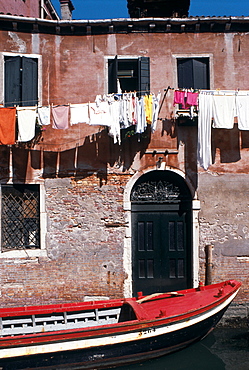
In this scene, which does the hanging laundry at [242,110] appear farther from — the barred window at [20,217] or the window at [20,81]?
the barred window at [20,217]

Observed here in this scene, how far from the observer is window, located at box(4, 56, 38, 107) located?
870 centimetres

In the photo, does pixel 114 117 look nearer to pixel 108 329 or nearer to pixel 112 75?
pixel 112 75

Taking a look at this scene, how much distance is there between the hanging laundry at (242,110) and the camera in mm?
8398

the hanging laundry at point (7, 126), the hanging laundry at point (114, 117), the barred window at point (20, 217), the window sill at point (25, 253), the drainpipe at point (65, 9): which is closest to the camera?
the hanging laundry at point (7, 126)

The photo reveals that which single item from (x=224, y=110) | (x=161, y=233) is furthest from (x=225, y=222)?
(x=224, y=110)

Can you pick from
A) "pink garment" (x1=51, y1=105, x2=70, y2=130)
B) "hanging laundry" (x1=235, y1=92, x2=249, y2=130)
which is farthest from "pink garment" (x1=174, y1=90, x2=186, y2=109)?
"pink garment" (x1=51, y1=105, x2=70, y2=130)

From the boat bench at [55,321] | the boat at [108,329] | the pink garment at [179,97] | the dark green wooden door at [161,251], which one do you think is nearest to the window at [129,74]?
the pink garment at [179,97]

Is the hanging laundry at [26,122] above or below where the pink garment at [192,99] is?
below

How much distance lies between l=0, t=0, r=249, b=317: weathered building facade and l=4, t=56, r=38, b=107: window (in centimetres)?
2

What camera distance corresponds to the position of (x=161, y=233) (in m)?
9.04

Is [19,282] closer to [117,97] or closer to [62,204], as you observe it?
[62,204]

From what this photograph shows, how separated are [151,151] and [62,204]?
2.17 meters

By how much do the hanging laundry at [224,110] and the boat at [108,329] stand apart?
3117 millimetres

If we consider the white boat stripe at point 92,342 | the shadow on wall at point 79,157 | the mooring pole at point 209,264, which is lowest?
the white boat stripe at point 92,342
